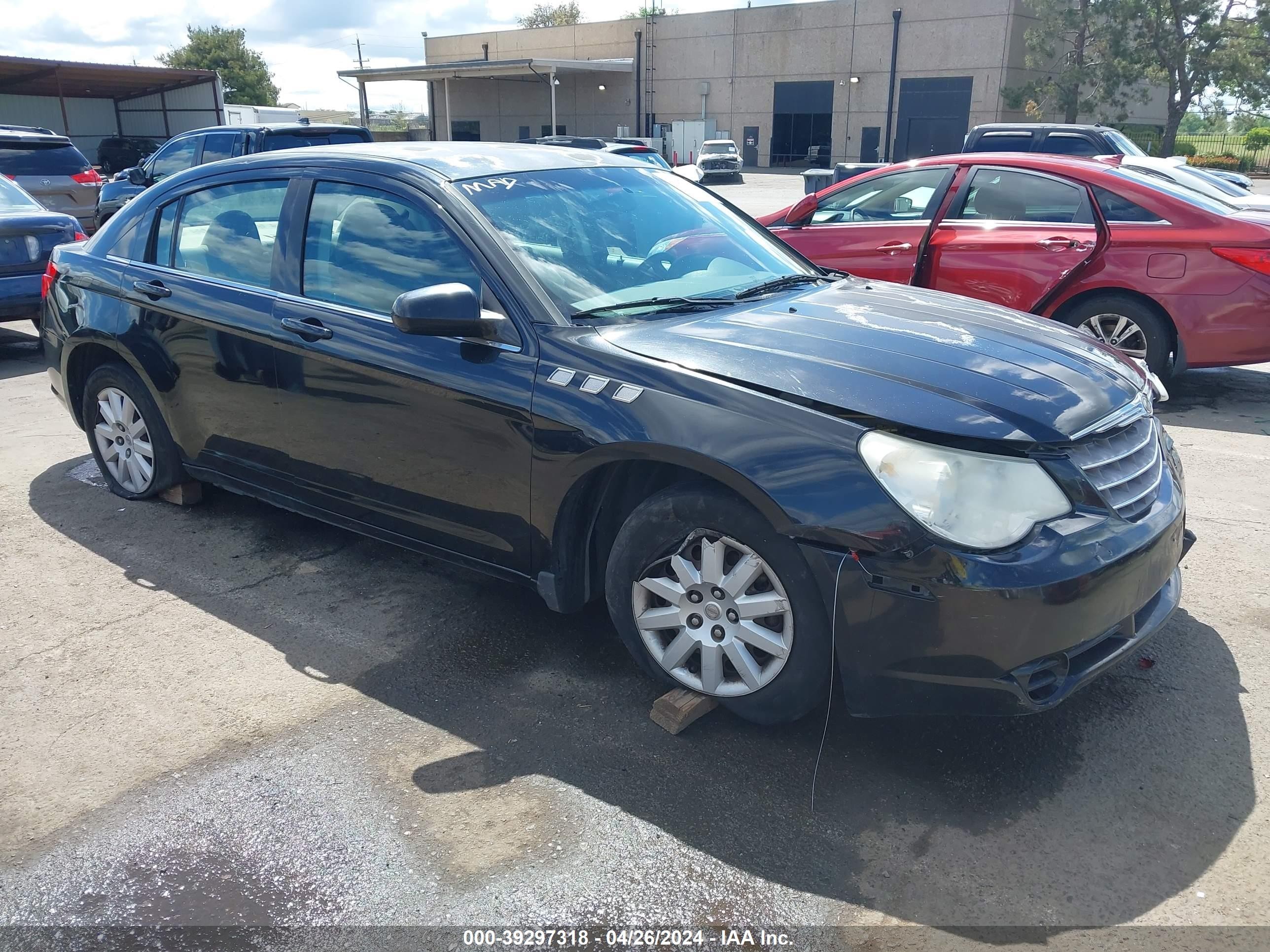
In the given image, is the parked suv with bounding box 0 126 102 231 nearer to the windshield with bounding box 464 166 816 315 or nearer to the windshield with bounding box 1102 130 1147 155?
the windshield with bounding box 464 166 816 315

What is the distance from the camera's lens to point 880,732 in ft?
10.3

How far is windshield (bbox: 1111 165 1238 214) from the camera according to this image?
6.68 m

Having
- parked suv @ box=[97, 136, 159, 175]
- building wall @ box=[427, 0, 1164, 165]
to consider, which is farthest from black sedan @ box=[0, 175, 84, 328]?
building wall @ box=[427, 0, 1164, 165]

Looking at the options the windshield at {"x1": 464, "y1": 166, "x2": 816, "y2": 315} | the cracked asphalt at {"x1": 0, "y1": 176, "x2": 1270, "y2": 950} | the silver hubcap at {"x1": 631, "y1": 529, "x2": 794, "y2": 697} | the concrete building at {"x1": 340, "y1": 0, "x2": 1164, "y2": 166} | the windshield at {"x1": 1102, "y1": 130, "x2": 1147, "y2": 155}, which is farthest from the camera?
the concrete building at {"x1": 340, "y1": 0, "x2": 1164, "y2": 166}

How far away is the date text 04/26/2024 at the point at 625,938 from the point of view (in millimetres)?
2326

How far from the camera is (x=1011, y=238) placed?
690cm

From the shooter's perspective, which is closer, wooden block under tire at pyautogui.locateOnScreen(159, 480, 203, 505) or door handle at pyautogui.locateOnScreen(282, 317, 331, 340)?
door handle at pyautogui.locateOnScreen(282, 317, 331, 340)

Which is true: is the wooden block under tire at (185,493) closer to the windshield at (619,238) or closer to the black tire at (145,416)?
the black tire at (145,416)

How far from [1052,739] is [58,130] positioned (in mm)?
36272

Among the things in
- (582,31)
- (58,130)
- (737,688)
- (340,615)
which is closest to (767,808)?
(737,688)

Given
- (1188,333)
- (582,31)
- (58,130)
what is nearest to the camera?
(1188,333)

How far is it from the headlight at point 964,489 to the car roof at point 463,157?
1949 mm

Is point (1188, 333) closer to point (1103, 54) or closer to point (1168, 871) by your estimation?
point (1168, 871)

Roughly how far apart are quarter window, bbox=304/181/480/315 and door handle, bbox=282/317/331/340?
111mm
